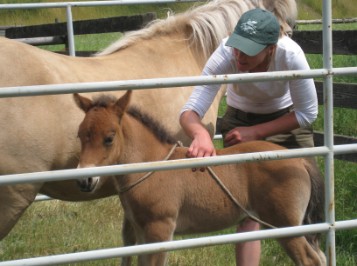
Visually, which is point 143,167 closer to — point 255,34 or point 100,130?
point 100,130

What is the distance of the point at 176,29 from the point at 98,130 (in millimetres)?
1645

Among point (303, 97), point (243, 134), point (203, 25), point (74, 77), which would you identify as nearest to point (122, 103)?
point (74, 77)

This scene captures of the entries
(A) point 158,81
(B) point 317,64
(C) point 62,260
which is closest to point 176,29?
(A) point 158,81

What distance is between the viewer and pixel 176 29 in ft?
16.6

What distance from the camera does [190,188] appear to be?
3.92 meters

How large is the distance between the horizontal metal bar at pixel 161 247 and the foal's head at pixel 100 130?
679 millimetres

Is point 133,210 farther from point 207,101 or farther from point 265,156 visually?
point 265,156

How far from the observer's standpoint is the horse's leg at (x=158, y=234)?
3766mm

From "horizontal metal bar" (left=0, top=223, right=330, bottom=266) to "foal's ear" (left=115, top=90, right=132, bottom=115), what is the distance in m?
0.96

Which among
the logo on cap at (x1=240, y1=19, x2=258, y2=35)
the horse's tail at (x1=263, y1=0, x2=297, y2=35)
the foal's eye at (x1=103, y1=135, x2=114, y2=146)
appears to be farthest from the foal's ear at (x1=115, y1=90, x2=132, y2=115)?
the horse's tail at (x1=263, y1=0, x2=297, y2=35)

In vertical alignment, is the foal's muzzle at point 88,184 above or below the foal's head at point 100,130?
below

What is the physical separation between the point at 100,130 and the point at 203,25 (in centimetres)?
167

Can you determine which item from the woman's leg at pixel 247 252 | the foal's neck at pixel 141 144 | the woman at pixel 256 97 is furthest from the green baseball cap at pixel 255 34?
the woman's leg at pixel 247 252

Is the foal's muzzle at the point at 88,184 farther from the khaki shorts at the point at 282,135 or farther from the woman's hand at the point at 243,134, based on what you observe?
the khaki shorts at the point at 282,135
